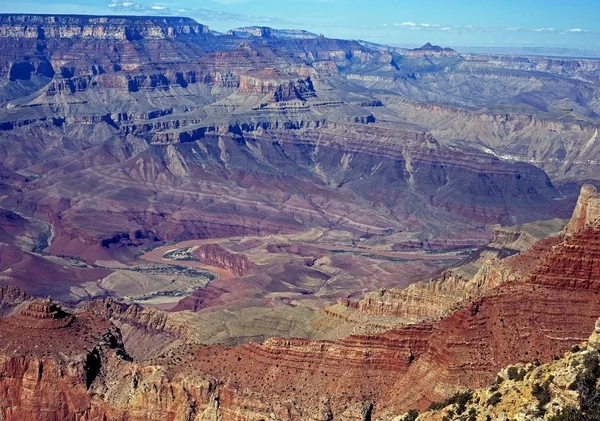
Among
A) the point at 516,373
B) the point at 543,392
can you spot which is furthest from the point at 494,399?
the point at 516,373

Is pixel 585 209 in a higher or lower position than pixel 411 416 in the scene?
higher

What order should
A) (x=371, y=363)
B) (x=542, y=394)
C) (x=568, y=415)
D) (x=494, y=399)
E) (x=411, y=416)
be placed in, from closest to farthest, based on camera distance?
(x=568, y=415)
(x=542, y=394)
(x=494, y=399)
(x=411, y=416)
(x=371, y=363)

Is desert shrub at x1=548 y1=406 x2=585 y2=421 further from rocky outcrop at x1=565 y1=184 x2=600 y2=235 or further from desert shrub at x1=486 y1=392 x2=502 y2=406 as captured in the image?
rocky outcrop at x1=565 y1=184 x2=600 y2=235

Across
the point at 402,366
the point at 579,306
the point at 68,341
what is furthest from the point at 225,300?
the point at 579,306

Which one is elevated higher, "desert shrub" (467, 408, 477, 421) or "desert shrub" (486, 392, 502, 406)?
"desert shrub" (486, 392, 502, 406)

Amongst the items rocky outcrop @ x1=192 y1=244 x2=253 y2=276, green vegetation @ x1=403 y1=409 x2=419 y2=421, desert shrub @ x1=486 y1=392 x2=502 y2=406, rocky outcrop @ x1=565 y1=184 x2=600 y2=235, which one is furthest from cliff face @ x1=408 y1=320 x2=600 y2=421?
rocky outcrop @ x1=192 y1=244 x2=253 y2=276

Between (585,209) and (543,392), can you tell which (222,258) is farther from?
(543,392)

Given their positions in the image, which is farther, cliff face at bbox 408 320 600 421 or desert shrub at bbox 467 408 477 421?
desert shrub at bbox 467 408 477 421

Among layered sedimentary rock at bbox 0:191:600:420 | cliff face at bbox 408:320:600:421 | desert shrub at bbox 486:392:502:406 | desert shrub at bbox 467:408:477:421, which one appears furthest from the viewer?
layered sedimentary rock at bbox 0:191:600:420

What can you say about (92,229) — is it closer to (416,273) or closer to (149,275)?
(149,275)

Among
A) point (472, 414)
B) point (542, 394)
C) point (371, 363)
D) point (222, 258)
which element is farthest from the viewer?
point (222, 258)

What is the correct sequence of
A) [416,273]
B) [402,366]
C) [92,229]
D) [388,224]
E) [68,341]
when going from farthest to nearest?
1. [388,224]
2. [92,229]
3. [416,273]
4. [68,341]
5. [402,366]
